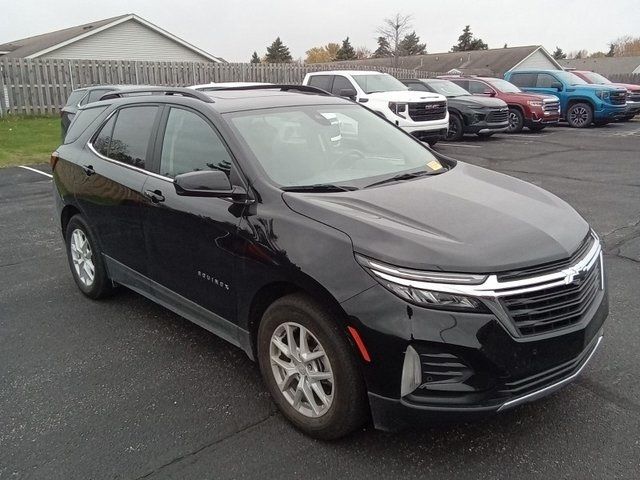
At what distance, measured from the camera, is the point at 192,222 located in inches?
134

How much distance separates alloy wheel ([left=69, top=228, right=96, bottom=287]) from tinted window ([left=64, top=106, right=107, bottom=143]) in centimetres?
87

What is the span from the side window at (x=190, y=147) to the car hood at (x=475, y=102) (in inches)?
546

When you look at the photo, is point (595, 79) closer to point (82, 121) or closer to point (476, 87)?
point (476, 87)

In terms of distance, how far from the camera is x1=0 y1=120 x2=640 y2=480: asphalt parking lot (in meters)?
2.66

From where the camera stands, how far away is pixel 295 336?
2.89 meters

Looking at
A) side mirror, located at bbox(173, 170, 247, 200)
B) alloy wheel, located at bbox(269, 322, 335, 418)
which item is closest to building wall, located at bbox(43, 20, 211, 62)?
side mirror, located at bbox(173, 170, 247, 200)

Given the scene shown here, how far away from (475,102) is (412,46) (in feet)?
251

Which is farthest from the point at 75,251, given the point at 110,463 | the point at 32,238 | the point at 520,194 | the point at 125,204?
the point at 520,194

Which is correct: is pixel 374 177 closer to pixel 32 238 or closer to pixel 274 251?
pixel 274 251

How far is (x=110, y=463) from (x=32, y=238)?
16.0 feet

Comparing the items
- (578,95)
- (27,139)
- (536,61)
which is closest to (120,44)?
(27,139)

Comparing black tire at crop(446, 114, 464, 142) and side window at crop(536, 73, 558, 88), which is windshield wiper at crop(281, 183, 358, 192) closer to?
black tire at crop(446, 114, 464, 142)

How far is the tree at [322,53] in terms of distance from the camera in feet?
329

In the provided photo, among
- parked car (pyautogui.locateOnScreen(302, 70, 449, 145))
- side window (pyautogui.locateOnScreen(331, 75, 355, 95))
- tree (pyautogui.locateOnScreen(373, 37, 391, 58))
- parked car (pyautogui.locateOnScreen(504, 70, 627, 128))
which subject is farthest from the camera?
tree (pyautogui.locateOnScreen(373, 37, 391, 58))
